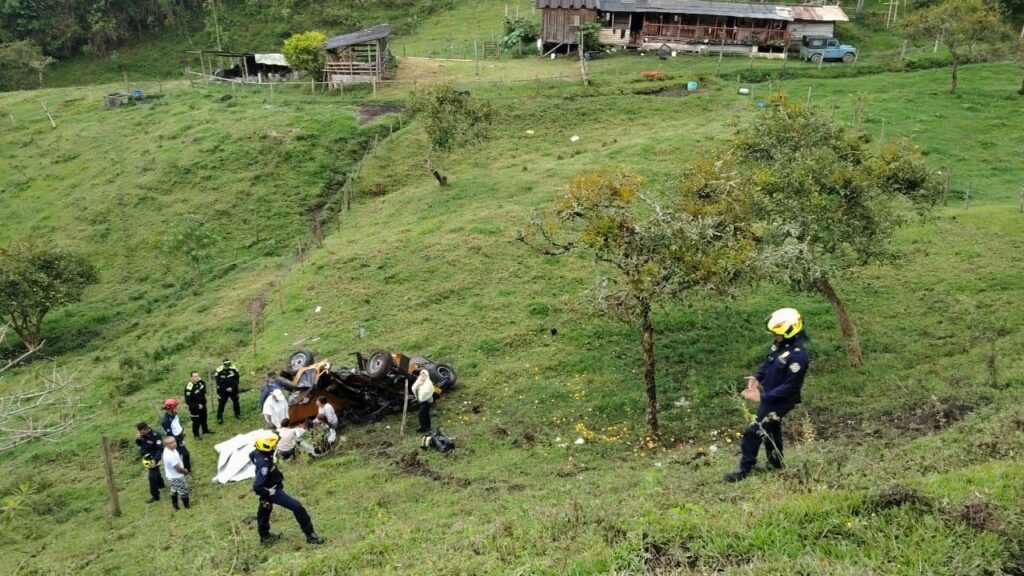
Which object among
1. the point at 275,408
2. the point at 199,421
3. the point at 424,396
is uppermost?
the point at 424,396

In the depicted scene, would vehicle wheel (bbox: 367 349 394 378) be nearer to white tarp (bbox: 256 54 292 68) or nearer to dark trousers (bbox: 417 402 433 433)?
dark trousers (bbox: 417 402 433 433)

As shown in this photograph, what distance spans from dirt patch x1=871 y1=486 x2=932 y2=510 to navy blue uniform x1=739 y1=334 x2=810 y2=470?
1802mm

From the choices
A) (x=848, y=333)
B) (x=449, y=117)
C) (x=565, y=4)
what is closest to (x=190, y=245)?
(x=449, y=117)

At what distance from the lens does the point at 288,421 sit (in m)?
16.7

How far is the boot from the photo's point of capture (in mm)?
10703

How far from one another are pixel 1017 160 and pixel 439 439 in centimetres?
2995

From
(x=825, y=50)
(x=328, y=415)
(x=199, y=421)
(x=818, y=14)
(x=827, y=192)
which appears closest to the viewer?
(x=827, y=192)

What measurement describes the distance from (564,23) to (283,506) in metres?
46.9

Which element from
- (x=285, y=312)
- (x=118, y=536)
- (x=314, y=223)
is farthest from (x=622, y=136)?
(x=118, y=536)

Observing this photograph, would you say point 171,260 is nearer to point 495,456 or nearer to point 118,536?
point 118,536

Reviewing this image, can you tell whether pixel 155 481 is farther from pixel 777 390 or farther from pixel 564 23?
pixel 564 23

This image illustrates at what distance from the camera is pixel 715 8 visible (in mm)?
50469

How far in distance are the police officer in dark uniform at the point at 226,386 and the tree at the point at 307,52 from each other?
35.2 metres

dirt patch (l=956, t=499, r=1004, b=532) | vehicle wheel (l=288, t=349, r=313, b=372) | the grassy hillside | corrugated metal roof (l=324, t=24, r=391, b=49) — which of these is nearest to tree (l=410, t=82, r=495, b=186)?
the grassy hillside
